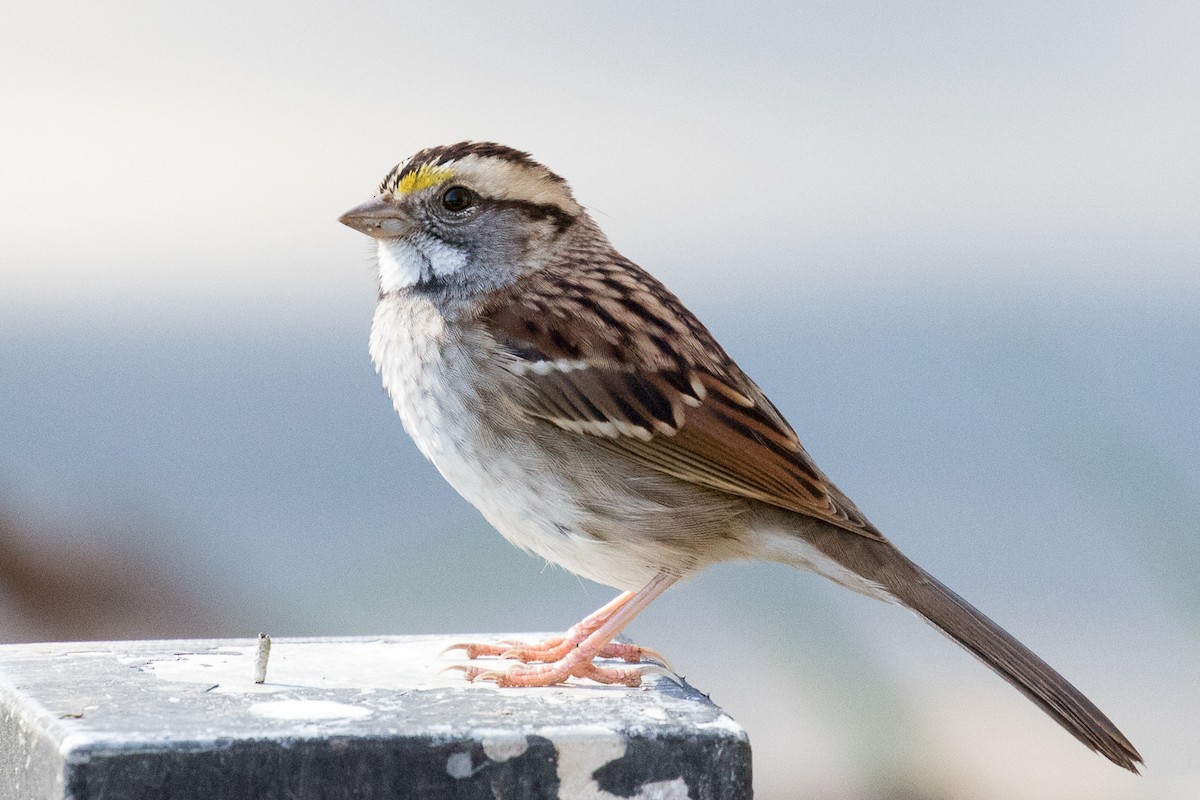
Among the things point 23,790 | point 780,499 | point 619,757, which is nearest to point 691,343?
point 780,499

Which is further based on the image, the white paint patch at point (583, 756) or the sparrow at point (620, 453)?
the sparrow at point (620, 453)

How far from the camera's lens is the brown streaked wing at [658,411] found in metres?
3.20

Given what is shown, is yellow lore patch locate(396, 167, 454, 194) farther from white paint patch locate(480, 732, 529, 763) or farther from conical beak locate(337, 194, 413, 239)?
white paint patch locate(480, 732, 529, 763)

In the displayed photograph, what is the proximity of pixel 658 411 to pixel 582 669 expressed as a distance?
2.23 ft

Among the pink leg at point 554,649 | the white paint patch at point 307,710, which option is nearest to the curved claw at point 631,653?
the pink leg at point 554,649

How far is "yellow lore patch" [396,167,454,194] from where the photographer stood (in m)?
3.62

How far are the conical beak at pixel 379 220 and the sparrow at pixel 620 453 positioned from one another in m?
0.03

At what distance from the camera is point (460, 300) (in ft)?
11.3

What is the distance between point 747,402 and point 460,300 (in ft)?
2.15

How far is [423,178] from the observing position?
3.62 metres

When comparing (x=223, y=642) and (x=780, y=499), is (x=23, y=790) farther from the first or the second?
(x=780, y=499)

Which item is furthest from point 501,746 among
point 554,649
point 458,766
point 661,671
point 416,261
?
point 416,261

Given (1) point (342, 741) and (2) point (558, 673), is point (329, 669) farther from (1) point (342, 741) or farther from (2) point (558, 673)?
(1) point (342, 741)

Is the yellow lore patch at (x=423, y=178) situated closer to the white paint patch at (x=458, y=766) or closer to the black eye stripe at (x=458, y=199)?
the black eye stripe at (x=458, y=199)
